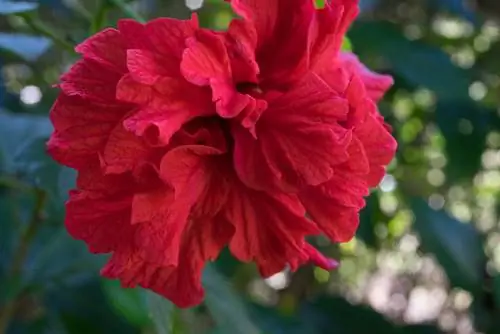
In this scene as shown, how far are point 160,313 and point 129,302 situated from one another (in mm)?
111

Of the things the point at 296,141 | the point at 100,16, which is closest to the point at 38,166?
the point at 100,16

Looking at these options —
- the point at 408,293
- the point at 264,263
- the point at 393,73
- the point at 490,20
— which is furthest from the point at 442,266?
the point at 408,293

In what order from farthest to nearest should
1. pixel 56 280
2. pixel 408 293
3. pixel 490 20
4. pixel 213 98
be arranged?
pixel 408 293 → pixel 490 20 → pixel 56 280 → pixel 213 98

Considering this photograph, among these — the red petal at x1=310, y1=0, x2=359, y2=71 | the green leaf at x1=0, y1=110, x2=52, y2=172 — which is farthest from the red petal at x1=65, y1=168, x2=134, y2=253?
the green leaf at x1=0, y1=110, x2=52, y2=172

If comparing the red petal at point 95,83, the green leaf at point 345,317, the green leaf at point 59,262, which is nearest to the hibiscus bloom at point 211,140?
the red petal at point 95,83

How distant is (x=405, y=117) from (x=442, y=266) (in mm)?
357

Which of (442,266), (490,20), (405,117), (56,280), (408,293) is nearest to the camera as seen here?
(56,280)

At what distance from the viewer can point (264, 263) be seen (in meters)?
0.40

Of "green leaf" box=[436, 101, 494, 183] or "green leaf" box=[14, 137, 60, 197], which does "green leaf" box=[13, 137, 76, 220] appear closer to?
"green leaf" box=[14, 137, 60, 197]

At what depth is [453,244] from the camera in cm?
87

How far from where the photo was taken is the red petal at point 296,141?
0.35 m

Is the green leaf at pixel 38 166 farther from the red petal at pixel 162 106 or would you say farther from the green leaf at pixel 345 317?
the green leaf at pixel 345 317

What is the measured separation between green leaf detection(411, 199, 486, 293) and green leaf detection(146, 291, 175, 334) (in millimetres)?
457

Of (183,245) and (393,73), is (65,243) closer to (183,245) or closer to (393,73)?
(183,245)
